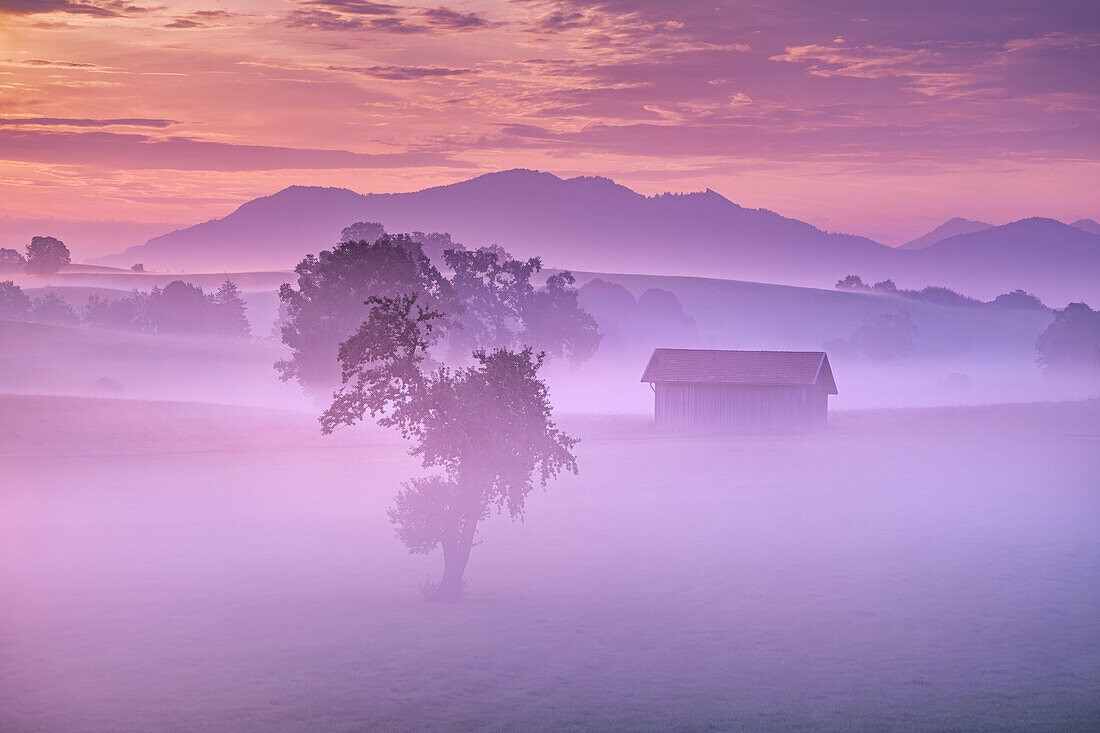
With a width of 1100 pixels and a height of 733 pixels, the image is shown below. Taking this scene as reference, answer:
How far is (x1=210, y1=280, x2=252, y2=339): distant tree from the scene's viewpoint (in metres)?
149

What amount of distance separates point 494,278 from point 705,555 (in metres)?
76.5

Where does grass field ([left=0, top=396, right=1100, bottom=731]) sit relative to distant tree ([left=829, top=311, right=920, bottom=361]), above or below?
below

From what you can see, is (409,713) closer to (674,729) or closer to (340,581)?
(674,729)

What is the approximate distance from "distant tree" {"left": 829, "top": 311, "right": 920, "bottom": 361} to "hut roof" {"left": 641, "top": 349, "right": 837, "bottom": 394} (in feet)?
290

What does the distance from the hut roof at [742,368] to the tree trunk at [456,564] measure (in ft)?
137

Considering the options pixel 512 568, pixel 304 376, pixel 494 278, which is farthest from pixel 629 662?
pixel 494 278

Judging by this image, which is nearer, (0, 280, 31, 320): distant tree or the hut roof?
the hut roof

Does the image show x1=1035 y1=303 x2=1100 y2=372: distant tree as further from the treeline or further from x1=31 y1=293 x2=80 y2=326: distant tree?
x1=31 y1=293 x2=80 y2=326: distant tree

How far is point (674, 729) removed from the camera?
22.3 metres

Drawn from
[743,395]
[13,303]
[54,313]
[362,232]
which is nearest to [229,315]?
[54,313]

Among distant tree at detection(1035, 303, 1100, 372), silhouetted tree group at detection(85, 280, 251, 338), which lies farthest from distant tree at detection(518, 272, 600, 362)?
distant tree at detection(1035, 303, 1100, 372)

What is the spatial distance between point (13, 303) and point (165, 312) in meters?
31.4

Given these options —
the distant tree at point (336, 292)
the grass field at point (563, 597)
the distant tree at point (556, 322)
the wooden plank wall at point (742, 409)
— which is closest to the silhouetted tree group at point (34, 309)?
the distant tree at point (556, 322)

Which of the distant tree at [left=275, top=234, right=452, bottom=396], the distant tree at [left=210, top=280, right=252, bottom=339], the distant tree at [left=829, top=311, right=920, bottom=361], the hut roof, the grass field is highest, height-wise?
the distant tree at [left=210, top=280, right=252, bottom=339]
